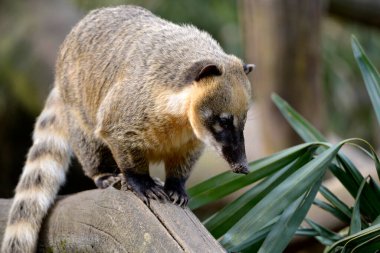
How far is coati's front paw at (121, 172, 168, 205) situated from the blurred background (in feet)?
3.33

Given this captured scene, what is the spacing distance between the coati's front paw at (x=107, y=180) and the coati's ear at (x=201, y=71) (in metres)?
0.66

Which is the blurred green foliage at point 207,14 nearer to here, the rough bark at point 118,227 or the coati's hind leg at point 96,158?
the coati's hind leg at point 96,158

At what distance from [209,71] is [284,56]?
2.42 m

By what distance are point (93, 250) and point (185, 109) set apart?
2.20 feet

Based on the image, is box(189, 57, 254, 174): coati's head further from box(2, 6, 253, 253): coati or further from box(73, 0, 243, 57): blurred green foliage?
box(73, 0, 243, 57): blurred green foliage

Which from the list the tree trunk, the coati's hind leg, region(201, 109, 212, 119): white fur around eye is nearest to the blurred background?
the tree trunk

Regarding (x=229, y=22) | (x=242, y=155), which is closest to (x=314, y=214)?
(x=242, y=155)

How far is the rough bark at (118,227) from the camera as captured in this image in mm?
2557

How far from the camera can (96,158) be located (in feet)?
11.8

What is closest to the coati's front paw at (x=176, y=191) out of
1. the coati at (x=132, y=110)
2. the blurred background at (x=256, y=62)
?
the coati at (x=132, y=110)

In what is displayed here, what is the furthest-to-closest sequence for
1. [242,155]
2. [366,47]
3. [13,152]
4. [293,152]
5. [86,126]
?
[366,47], [13,152], [86,126], [293,152], [242,155]

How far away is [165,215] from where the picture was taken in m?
2.75

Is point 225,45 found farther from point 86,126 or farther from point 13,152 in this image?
point 86,126

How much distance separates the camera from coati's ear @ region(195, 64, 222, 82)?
2.90 metres
